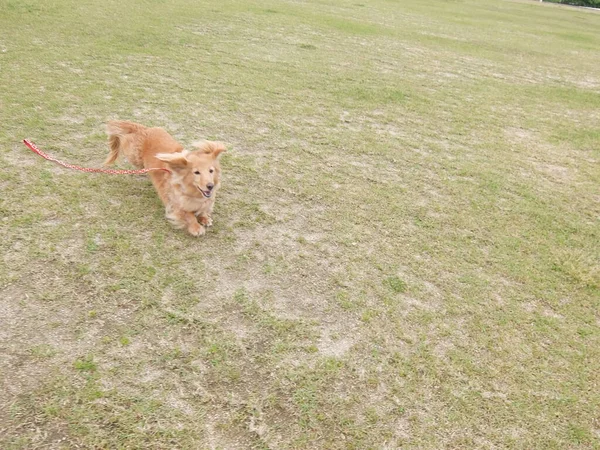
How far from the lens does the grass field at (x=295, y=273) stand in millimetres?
1876

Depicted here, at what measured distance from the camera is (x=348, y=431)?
1848 millimetres

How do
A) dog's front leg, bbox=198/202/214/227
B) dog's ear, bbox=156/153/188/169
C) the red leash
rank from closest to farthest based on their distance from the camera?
dog's ear, bbox=156/153/188/169, dog's front leg, bbox=198/202/214/227, the red leash

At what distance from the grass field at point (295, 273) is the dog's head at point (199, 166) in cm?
32

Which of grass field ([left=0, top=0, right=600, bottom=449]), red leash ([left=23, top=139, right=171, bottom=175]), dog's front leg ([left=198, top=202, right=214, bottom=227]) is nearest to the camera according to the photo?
grass field ([left=0, top=0, right=600, bottom=449])

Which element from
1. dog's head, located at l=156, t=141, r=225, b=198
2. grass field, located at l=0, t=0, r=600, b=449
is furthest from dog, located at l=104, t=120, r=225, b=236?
grass field, located at l=0, t=0, r=600, b=449

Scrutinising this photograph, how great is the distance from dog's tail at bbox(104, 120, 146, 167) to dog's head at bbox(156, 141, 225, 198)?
54cm

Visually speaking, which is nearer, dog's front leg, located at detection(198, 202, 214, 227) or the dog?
the dog

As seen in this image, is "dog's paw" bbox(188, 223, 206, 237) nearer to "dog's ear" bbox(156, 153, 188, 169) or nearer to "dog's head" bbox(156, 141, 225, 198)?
"dog's head" bbox(156, 141, 225, 198)

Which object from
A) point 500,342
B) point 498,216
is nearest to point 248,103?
point 498,216

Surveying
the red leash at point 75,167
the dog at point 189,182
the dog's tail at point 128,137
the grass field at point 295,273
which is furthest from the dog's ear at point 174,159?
the dog's tail at point 128,137

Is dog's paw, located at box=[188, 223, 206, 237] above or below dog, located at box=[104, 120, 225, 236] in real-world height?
below

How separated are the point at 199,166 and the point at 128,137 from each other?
32.2 inches

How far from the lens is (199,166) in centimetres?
279

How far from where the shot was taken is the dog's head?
2754mm
